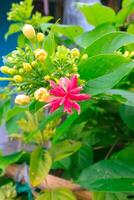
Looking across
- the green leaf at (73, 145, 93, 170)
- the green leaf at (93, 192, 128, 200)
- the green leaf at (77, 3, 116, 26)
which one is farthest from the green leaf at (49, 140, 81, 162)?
the green leaf at (77, 3, 116, 26)

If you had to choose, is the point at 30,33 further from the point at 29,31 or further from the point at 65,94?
the point at 65,94

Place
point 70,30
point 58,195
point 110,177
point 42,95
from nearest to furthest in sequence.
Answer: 1. point 42,95
2. point 110,177
3. point 58,195
4. point 70,30

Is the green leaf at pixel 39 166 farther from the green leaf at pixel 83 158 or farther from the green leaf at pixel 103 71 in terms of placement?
the green leaf at pixel 103 71

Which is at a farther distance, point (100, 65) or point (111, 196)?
point (111, 196)

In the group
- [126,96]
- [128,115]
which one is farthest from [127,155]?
[126,96]

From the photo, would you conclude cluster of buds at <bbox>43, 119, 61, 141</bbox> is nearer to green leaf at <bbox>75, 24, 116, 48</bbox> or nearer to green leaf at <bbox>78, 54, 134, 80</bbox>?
green leaf at <bbox>75, 24, 116, 48</bbox>

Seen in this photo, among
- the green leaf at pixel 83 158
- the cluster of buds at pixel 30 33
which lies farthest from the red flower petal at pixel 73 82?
the green leaf at pixel 83 158
